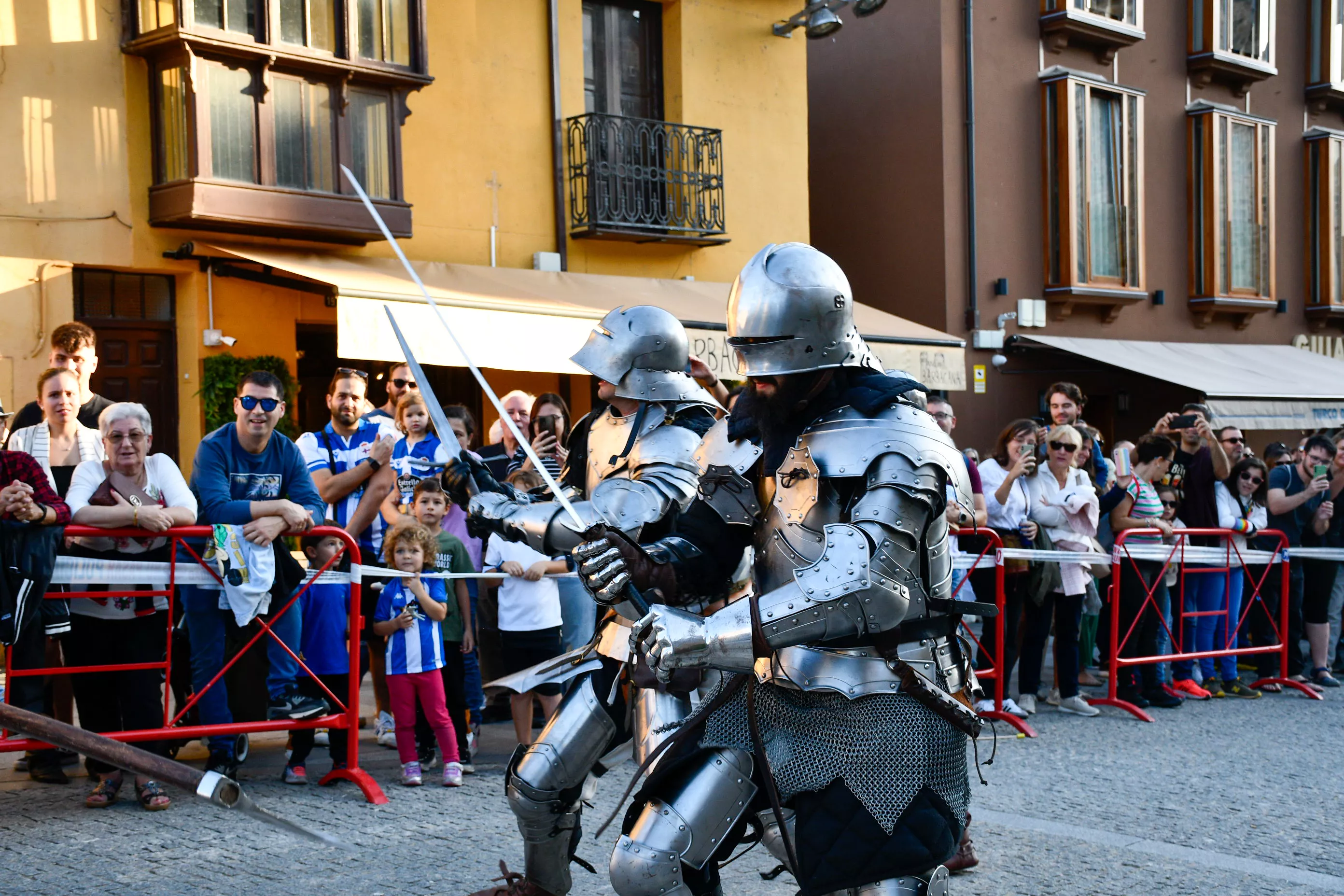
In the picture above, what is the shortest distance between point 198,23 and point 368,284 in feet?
7.70

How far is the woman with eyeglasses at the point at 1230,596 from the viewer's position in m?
8.55

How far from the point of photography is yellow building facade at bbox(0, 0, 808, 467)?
9.67 meters

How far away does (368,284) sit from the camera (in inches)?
377

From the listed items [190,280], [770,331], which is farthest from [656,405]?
[190,280]

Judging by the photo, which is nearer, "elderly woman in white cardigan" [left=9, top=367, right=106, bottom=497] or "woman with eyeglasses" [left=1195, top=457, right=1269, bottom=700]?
"elderly woman in white cardigan" [left=9, top=367, right=106, bottom=497]

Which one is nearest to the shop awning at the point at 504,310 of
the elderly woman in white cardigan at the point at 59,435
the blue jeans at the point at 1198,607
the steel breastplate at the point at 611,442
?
the elderly woman in white cardigan at the point at 59,435

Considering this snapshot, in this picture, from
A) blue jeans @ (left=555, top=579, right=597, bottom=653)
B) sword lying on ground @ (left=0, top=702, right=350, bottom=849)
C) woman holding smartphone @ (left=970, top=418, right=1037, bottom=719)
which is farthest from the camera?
woman holding smartphone @ (left=970, top=418, right=1037, bottom=719)

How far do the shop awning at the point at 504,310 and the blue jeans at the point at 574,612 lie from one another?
7.28 ft

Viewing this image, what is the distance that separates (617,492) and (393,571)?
2141mm

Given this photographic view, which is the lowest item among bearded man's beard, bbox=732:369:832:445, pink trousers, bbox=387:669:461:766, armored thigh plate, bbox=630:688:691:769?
pink trousers, bbox=387:669:461:766

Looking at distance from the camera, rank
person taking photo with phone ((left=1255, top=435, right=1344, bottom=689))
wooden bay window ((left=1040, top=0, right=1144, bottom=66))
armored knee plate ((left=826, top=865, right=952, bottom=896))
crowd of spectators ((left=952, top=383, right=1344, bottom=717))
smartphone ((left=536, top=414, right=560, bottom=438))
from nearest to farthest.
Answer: armored knee plate ((left=826, top=865, right=952, bottom=896))
smartphone ((left=536, top=414, right=560, bottom=438))
crowd of spectators ((left=952, top=383, right=1344, bottom=717))
person taking photo with phone ((left=1255, top=435, right=1344, bottom=689))
wooden bay window ((left=1040, top=0, right=1144, bottom=66))

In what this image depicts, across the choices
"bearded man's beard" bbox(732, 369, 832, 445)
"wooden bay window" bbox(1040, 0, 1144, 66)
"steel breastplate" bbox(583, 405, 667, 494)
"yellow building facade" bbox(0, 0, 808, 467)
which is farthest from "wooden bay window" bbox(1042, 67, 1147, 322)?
"bearded man's beard" bbox(732, 369, 832, 445)

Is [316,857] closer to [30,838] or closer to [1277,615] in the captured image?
[30,838]

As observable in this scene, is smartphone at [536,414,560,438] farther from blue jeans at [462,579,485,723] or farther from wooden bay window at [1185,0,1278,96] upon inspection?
Answer: wooden bay window at [1185,0,1278,96]
